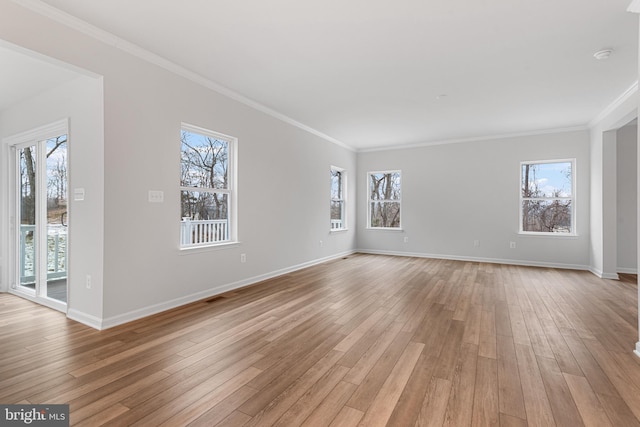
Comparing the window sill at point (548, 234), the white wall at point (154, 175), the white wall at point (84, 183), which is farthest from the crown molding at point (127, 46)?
the window sill at point (548, 234)

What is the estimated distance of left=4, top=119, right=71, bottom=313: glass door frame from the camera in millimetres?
3484

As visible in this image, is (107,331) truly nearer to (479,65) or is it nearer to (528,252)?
(479,65)

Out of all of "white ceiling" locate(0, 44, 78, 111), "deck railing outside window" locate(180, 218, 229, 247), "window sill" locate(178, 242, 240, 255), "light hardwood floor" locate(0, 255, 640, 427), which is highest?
"white ceiling" locate(0, 44, 78, 111)

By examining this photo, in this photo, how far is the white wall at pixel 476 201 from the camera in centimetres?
588

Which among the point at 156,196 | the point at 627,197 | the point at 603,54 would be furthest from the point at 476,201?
the point at 156,196

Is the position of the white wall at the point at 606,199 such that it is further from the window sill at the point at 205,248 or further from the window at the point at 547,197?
the window sill at the point at 205,248

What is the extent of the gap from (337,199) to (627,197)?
5363 millimetres

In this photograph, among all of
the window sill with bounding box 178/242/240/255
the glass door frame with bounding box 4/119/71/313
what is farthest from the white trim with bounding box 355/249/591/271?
the glass door frame with bounding box 4/119/71/313

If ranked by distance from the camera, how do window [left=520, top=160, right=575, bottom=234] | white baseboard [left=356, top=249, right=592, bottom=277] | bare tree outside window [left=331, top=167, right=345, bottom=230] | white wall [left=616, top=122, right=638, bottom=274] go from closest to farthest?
1. white wall [left=616, top=122, right=638, bottom=274]
2. white baseboard [left=356, top=249, right=592, bottom=277]
3. window [left=520, top=160, right=575, bottom=234]
4. bare tree outside window [left=331, top=167, right=345, bottom=230]

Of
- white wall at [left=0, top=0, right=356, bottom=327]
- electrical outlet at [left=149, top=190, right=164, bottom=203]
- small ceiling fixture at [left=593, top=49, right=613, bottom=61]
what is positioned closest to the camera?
white wall at [left=0, top=0, right=356, bottom=327]

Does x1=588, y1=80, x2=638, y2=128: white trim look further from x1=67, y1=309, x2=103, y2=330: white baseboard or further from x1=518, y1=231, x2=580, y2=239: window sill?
x1=67, y1=309, x2=103, y2=330: white baseboard

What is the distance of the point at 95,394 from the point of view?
1.81 m

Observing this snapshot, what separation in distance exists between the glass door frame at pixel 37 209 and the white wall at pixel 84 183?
0.27 metres

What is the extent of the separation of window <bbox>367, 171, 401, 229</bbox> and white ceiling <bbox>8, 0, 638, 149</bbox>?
9.44ft
